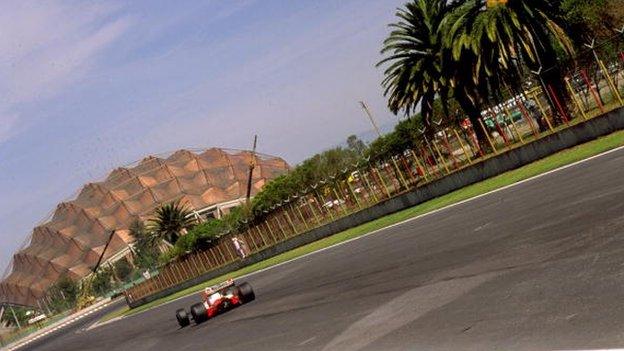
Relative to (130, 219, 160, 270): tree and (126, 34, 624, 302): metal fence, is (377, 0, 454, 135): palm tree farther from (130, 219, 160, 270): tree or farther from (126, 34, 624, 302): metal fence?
(130, 219, 160, 270): tree

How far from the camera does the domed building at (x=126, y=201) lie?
461 ft

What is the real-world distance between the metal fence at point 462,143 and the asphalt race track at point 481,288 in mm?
5310

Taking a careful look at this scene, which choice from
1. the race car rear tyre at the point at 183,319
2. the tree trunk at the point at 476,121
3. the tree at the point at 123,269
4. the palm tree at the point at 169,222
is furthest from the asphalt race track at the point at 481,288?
the tree at the point at 123,269

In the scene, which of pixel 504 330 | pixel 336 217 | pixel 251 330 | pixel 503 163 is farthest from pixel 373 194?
pixel 504 330

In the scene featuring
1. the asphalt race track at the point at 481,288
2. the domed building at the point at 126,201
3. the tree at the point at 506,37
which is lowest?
the asphalt race track at the point at 481,288

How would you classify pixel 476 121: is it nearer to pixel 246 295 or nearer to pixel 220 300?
pixel 246 295

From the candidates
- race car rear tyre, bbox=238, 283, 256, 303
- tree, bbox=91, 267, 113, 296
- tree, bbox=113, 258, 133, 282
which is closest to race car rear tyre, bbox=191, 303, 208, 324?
race car rear tyre, bbox=238, 283, 256, 303

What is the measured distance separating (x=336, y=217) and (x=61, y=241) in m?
128

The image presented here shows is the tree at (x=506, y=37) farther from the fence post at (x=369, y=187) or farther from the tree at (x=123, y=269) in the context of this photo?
the tree at (x=123, y=269)

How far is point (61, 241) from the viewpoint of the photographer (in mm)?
151500

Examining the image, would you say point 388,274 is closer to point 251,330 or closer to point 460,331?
point 251,330

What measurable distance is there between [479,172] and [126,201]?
126 m

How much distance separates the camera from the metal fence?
21625 mm

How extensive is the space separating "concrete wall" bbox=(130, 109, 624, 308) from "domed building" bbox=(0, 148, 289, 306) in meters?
100
